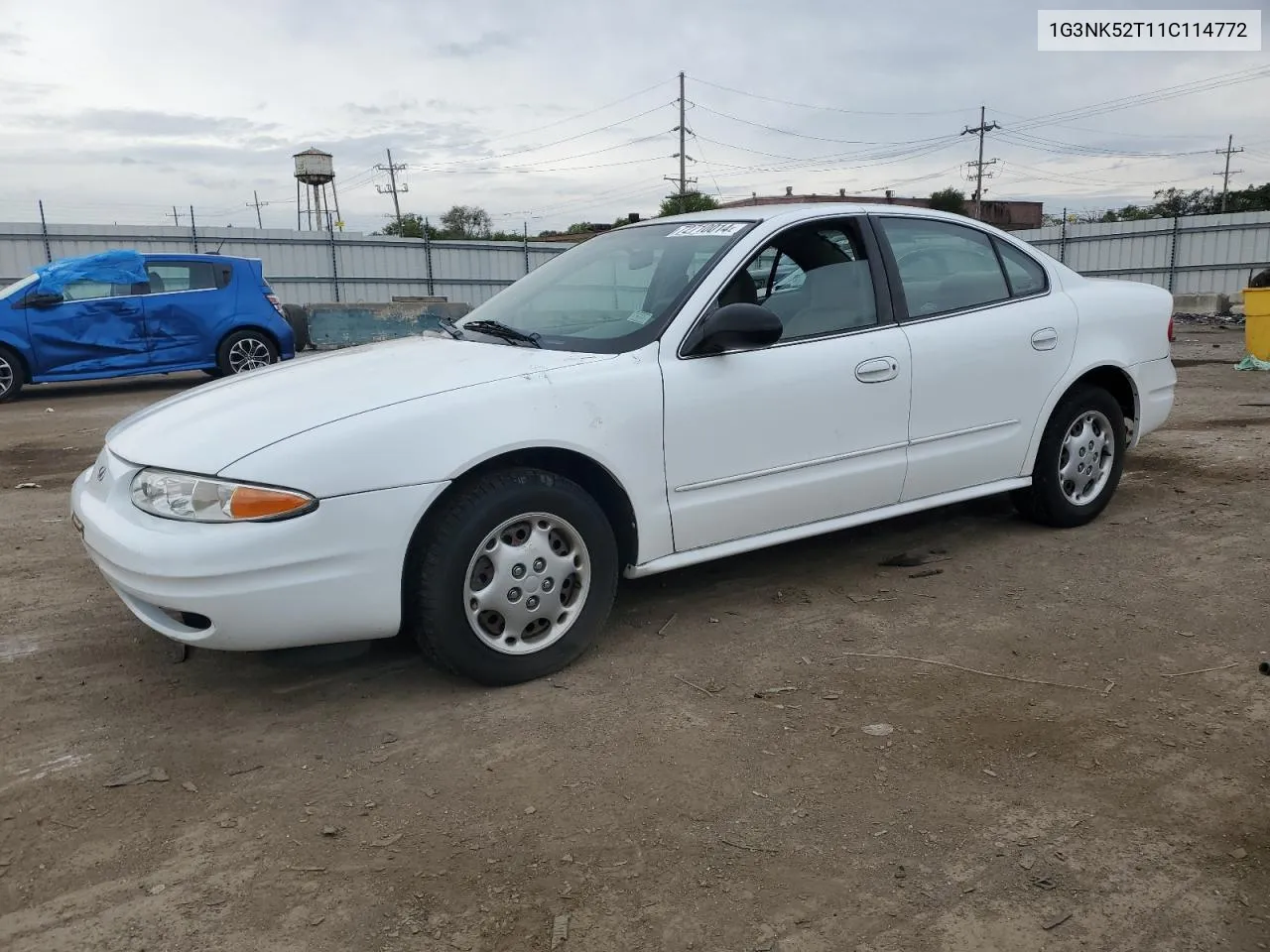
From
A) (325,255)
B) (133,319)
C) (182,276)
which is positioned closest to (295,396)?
(133,319)

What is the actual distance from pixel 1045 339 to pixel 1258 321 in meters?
8.39

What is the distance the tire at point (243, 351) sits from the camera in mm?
12164

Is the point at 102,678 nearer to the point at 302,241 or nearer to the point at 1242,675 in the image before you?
the point at 1242,675

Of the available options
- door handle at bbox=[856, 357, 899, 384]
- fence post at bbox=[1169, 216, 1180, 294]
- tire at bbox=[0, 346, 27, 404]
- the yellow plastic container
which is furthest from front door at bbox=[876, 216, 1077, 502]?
fence post at bbox=[1169, 216, 1180, 294]

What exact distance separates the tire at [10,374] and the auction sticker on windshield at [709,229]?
10008 mm

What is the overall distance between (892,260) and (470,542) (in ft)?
7.59

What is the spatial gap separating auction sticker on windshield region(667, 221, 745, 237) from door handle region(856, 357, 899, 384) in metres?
0.75

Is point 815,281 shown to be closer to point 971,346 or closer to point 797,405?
point 797,405

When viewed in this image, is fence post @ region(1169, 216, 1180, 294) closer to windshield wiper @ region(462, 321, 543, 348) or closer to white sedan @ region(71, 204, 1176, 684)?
white sedan @ region(71, 204, 1176, 684)

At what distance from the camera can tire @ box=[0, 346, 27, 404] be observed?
36.6ft

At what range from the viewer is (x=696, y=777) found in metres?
2.75

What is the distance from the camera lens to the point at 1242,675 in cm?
333

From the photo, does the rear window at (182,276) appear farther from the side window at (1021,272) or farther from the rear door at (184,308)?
the side window at (1021,272)

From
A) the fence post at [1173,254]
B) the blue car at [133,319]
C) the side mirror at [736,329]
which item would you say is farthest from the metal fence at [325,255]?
the side mirror at [736,329]
